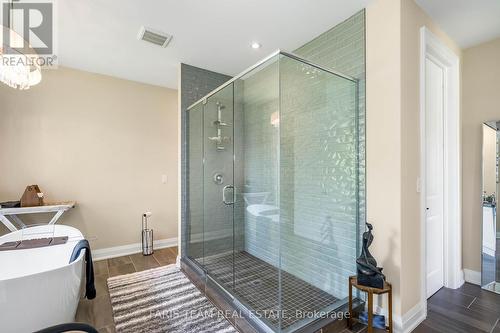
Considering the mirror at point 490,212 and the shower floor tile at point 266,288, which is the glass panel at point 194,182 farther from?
the mirror at point 490,212

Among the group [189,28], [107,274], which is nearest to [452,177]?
[189,28]

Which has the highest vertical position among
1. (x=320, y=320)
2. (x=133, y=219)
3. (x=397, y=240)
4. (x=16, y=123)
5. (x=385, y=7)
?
(x=385, y=7)

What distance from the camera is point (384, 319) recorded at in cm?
181

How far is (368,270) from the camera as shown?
1.72 metres

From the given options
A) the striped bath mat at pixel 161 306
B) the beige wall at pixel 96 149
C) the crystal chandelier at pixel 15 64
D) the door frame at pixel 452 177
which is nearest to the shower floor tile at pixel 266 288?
the striped bath mat at pixel 161 306

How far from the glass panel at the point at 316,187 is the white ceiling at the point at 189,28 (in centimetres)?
48

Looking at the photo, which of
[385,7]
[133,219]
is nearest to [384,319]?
[385,7]

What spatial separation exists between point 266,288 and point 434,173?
2115 mm

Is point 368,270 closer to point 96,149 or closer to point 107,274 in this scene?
point 107,274

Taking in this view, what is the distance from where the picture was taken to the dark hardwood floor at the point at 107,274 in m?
1.99

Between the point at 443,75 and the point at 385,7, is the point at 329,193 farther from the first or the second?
the point at 443,75

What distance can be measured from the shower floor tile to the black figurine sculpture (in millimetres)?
498

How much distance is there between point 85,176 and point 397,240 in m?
3.80

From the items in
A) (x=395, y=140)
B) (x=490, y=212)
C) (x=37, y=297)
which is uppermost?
(x=395, y=140)
